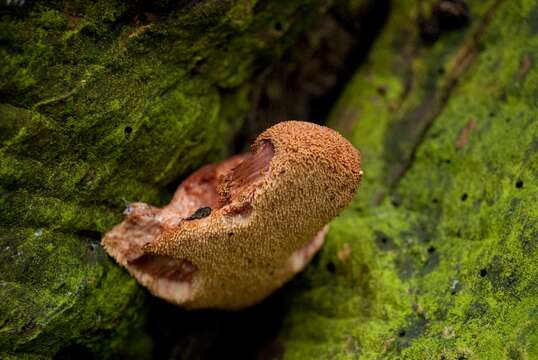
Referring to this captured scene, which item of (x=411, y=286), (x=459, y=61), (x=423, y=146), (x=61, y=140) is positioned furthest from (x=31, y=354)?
(x=459, y=61)

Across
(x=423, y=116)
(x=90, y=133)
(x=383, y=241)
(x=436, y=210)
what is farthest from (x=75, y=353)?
(x=423, y=116)

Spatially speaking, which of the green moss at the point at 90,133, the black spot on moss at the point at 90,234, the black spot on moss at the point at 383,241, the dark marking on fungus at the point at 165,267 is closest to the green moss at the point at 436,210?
the black spot on moss at the point at 383,241

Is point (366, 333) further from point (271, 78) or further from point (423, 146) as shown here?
point (271, 78)

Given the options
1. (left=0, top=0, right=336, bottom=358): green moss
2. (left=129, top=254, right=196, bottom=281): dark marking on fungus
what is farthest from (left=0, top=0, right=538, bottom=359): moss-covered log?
(left=129, top=254, right=196, bottom=281): dark marking on fungus

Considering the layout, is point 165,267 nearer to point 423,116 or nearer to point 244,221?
point 244,221

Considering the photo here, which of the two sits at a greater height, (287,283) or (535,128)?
(535,128)

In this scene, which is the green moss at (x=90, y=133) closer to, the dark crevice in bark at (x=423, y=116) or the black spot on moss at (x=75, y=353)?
the black spot on moss at (x=75, y=353)

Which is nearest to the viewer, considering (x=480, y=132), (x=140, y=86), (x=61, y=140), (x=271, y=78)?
(x=61, y=140)
